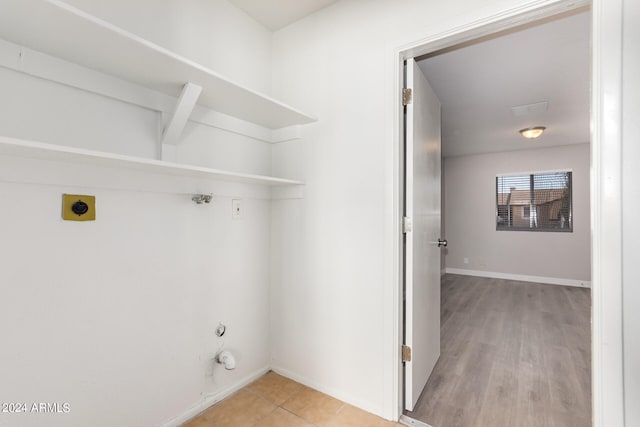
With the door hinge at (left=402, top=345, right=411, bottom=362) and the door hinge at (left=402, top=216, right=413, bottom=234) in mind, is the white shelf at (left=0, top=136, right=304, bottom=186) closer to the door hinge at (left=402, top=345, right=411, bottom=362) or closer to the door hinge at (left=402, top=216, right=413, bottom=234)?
the door hinge at (left=402, top=216, right=413, bottom=234)

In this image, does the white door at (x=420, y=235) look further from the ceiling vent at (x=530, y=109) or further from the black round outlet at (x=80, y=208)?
the ceiling vent at (x=530, y=109)

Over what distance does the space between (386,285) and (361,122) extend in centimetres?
97

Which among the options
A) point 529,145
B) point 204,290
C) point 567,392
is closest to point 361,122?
point 204,290

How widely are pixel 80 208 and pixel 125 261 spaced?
0.31m

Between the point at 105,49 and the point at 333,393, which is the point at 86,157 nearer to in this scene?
the point at 105,49

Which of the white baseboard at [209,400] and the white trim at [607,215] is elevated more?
the white trim at [607,215]

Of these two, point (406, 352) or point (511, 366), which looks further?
point (511, 366)

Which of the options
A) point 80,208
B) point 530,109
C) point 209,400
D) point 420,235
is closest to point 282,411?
point 209,400

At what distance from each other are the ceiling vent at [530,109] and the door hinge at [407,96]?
8.00 feet

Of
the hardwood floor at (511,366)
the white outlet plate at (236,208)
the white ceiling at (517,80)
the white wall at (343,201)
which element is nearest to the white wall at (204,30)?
the white wall at (343,201)

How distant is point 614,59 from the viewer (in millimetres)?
1134

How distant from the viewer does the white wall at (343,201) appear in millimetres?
1688

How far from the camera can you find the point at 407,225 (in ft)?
5.65

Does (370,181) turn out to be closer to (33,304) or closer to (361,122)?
(361,122)
